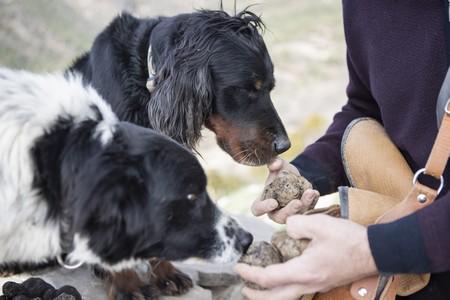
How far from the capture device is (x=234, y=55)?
3574 mm

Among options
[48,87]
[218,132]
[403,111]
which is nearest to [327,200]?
[218,132]

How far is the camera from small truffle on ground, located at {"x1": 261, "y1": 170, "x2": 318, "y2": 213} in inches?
107

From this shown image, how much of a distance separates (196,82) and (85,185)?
1.60 metres

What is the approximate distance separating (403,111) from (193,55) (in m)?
1.28

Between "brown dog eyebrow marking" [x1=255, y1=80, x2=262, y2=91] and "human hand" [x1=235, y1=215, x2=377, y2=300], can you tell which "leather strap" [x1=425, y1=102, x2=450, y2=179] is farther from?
"brown dog eyebrow marking" [x1=255, y1=80, x2=262, y2=91]

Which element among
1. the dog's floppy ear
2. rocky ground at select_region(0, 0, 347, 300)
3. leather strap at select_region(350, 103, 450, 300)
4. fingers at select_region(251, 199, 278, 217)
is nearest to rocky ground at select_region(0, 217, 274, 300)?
fingers at select_region(251, 199, 278, 217)

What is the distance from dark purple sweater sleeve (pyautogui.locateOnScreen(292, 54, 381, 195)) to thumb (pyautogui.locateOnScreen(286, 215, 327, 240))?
0.73 metres

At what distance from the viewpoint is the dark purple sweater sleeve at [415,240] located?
215 centimetres

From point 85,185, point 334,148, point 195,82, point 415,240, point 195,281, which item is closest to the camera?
point 85,185

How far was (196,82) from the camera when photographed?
3.55 metres

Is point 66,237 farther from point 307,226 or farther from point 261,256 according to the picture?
point 307,226

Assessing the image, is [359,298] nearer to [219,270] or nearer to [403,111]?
[403,111]

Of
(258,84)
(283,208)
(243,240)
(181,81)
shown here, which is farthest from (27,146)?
(258,84)

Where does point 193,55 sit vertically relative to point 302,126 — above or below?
above
